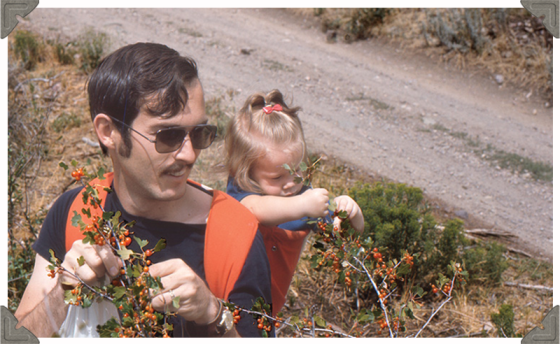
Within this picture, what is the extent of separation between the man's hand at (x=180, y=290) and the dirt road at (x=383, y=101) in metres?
4.26

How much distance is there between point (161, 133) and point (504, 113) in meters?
6.82

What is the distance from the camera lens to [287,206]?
2.05 m

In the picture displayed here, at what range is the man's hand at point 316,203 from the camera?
1.95m

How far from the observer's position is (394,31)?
8906 millimetres

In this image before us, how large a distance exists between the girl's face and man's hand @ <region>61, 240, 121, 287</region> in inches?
36.5

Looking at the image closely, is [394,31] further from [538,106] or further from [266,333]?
[266,333]

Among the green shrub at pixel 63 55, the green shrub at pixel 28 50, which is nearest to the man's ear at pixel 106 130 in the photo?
the green shrub at pixel 28 50

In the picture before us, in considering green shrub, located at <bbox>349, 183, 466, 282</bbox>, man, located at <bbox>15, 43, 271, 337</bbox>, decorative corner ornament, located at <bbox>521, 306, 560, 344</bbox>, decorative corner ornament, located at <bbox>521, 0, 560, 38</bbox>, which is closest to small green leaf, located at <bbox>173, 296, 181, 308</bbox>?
man, located at <bbox>15, 43, 271, 337</bbox>

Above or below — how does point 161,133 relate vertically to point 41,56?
above

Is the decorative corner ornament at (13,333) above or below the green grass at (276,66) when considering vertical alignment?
above

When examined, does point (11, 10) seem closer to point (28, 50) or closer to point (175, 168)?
point (175, 168)

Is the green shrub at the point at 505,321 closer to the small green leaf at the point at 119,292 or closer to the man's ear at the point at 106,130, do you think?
the small green leaf at the point at 119,292
